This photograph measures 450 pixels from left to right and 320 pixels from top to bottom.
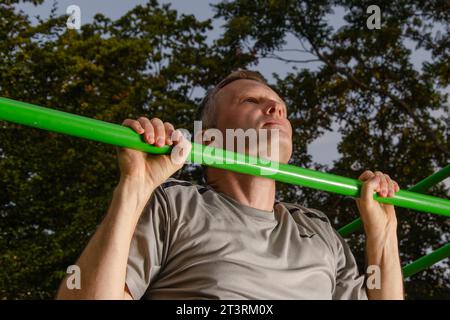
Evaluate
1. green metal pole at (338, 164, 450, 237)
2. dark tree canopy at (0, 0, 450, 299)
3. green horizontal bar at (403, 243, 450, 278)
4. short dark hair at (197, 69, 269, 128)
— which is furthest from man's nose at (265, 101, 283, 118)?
dark tree canopy at (0, 0, 450, 299)

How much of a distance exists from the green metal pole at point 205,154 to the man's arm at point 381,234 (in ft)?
0.08

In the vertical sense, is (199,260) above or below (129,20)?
below

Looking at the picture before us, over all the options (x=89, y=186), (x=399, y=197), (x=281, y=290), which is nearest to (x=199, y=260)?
(x=281, y=290)

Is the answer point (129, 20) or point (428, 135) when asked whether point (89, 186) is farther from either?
point (428, 135)

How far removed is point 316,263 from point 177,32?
9232 millimetres

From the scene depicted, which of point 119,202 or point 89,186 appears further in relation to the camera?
point 89,186

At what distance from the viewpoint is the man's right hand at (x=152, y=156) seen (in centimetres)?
131

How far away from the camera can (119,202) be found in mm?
1279

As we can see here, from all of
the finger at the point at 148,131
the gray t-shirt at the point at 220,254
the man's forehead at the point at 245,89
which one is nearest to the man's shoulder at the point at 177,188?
the gray t-shirt at the point at 220,254

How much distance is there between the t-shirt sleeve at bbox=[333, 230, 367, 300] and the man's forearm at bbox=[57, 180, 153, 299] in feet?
1.98

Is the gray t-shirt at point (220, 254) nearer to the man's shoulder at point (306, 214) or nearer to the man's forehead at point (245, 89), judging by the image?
the man's shoulder at point (306, 214)

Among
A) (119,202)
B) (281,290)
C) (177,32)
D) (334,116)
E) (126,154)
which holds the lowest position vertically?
(281,290)

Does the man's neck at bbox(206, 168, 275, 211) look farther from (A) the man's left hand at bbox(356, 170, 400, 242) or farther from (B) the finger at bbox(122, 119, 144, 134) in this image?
(B) the finger at bbox(122, 119, 144, 134)

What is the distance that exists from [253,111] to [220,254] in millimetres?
485
